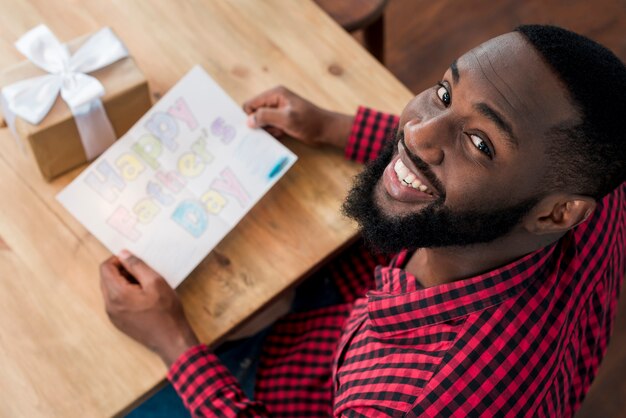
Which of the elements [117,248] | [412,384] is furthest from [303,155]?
[412,384]

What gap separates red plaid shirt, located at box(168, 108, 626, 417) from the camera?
912mm

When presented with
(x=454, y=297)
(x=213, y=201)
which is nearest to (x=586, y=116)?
(x=454, y=297)

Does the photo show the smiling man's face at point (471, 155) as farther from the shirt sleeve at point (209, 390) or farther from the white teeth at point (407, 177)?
the shirt sleeve at point (209, 390)

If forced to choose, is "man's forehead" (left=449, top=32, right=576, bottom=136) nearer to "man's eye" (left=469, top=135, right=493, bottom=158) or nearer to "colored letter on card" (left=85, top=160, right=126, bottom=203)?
"man's eye" (left=469, top=135, right=493, bottom=158)

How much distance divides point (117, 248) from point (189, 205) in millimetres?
125

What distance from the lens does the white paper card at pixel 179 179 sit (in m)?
1.12

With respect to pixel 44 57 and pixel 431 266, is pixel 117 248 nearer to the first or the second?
pixel 44 57

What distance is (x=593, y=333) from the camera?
107 centimetres

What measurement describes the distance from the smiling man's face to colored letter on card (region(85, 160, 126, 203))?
0.38 meters

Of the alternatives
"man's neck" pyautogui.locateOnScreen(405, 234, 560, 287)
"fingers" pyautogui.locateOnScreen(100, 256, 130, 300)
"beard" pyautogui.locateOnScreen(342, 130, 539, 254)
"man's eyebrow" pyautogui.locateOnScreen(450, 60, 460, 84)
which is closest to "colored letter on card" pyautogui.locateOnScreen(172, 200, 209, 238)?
"fingers" pyautogui.locateOnScreen(100, 256, 130, 300)

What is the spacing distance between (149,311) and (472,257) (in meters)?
0.46

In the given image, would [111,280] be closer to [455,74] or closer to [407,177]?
[407,177]

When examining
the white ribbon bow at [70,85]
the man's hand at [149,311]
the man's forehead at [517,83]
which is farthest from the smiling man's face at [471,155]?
the white ribbon bow at [70,85]

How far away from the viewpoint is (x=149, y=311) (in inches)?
41.6
